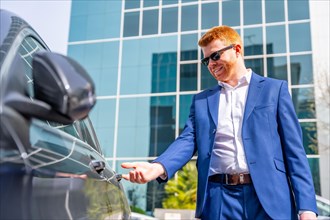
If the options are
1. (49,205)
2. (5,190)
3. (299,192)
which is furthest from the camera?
(299,192)

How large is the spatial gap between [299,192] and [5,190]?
154 cm

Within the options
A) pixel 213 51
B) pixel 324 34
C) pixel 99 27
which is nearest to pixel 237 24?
pixel 324 34

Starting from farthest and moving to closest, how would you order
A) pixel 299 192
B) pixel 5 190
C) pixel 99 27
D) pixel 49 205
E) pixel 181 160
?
pixel 99 27, pixel 181 160, pixel 299 192, pixel 49 205, pixel 5 190

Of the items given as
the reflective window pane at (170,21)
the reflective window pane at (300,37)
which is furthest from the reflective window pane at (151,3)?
the reflective window pane at (300,37)

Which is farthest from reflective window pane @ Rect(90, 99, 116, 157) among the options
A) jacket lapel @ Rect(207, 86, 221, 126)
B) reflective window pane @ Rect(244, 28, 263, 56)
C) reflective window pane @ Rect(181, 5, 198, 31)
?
jacket lapel @ Rect(207, 86, 221, 126)

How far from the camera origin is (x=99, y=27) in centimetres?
3266

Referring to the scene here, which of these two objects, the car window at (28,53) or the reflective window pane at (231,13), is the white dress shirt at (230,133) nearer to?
the car window at (28,53)

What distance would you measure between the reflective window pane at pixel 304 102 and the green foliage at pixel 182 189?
286 inches

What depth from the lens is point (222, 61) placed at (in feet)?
8.11

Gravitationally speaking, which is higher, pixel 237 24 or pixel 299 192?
pixel 237 24

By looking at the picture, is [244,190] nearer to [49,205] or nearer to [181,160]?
[181,160]

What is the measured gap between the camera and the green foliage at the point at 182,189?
25.0 m

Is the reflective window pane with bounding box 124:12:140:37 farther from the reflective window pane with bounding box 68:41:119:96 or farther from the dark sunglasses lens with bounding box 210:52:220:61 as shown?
the dark sunglasses lens with bounding box 210:52:220:61

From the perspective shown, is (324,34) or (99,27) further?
(99,27)
